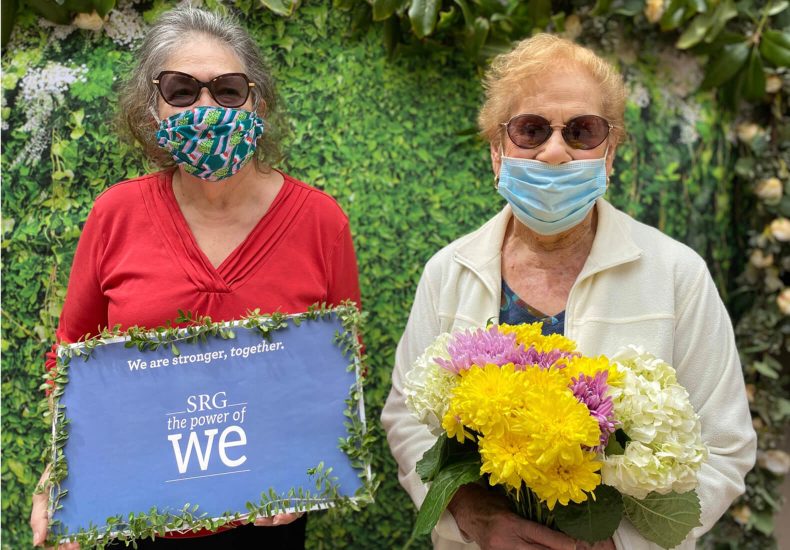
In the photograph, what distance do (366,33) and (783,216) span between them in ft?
5.97

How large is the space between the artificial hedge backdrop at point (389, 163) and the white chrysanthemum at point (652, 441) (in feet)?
4.59

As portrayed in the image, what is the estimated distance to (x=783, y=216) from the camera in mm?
2988

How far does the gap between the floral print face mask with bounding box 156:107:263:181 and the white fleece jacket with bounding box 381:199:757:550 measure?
707mm

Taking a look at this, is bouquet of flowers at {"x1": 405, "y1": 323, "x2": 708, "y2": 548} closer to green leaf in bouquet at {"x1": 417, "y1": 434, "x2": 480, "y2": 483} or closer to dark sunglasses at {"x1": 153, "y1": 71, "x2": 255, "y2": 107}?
green leaf in bouquet at {"x1": 417, "y1": 434, "x2": 480, "y2": 483}

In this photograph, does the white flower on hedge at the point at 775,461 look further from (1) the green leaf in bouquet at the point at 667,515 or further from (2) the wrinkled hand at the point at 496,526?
(2) the wrinkled hand at the point at 496,526

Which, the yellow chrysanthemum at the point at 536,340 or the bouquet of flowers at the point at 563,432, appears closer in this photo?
the bouquet of flowers at the point at 563,432

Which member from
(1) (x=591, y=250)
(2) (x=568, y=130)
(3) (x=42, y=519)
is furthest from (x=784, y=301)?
(3) (x=42, y=519)

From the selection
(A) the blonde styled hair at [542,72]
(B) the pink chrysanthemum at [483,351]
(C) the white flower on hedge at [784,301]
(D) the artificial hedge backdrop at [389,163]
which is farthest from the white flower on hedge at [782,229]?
(B) the pink chrysanthemum at [483,351]

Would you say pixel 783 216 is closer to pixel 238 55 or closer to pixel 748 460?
pixel 748 460

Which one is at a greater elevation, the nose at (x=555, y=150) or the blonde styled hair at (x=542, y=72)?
the blonde styled hair at (x=542, y=72)

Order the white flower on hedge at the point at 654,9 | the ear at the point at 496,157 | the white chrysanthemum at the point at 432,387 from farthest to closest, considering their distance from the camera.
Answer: the white flower on hedge at the point at 654,9
the ear at the point at 496,157
the white chrysanthemum at the point at 432,387

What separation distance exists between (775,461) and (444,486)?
2.00 metres

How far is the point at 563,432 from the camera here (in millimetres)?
1430

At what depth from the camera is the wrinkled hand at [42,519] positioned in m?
2.00
